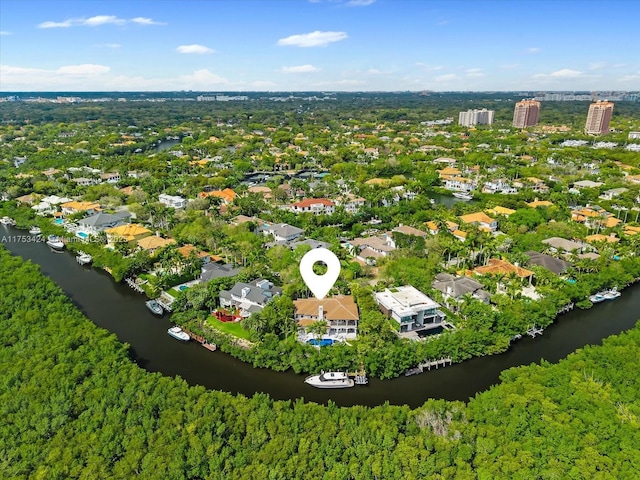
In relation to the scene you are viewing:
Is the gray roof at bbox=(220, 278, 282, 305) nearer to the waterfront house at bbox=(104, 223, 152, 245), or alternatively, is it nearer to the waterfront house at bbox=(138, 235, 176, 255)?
the waterfront house at bbox=(138, 235, 176, 255)

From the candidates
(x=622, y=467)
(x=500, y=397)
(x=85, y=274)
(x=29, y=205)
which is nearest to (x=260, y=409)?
(x=500, y=397)

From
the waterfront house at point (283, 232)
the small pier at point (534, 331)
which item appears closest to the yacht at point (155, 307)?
the waterfront house at point (283, 232)

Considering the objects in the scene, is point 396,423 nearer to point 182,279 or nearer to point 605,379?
point 605,379

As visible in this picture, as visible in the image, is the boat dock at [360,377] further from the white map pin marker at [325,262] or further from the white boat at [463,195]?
the white boat at [463,195]

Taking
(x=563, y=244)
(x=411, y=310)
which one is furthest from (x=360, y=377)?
(x=563, y=244)

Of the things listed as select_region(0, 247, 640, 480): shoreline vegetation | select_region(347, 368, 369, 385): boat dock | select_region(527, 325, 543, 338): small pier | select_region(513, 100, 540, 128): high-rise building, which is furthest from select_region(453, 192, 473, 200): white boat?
select_region(513, 100, 540, 128): high-rise building

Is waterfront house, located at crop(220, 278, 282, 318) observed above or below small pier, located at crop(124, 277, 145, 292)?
above
